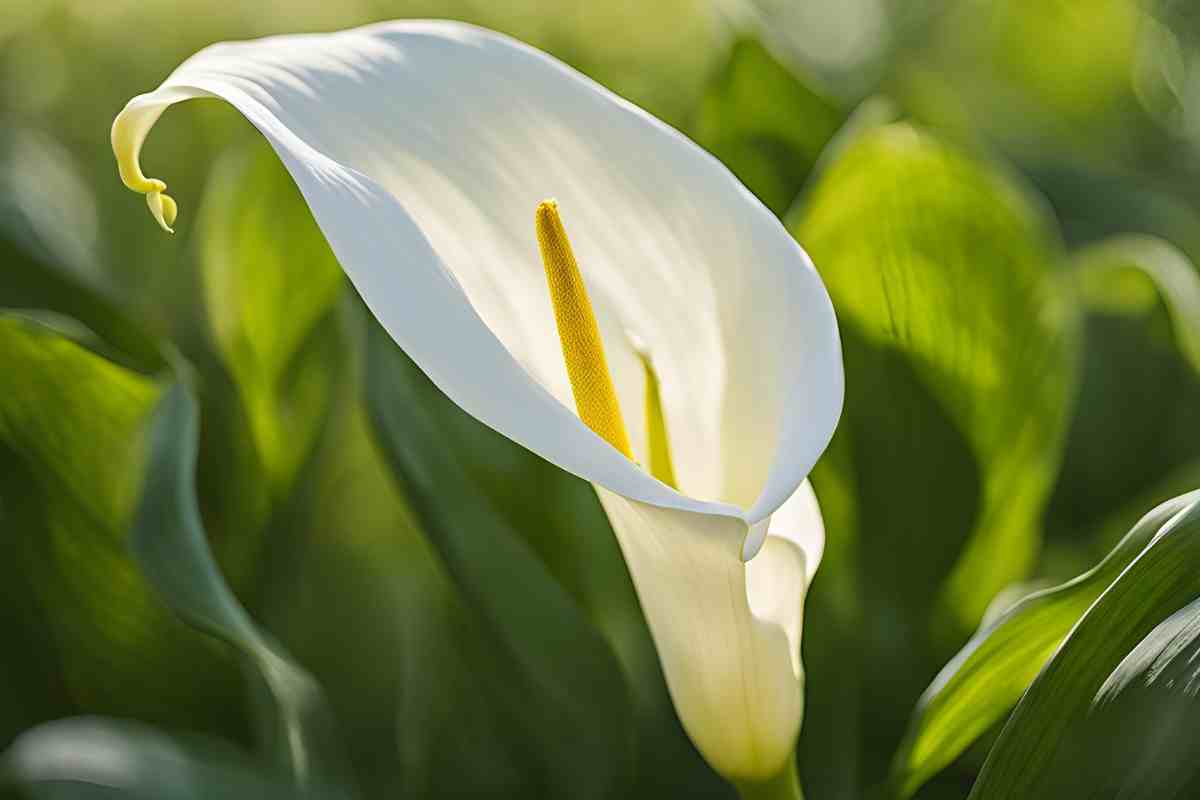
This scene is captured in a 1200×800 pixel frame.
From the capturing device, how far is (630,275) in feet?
1.00

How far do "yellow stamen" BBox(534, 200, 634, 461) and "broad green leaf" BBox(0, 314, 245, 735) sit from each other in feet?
0.34

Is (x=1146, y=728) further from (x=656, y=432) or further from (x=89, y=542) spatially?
(x=89, y=542)

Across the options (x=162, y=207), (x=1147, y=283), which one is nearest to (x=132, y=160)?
(x=162, y=207)

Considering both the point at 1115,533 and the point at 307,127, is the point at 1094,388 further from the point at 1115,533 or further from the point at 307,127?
the point at 307,127

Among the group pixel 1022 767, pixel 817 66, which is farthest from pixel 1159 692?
pixel 817 66

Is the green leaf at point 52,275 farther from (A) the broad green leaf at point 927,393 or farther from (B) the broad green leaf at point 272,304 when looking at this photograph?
(A) the broad green leaf at point 927,393

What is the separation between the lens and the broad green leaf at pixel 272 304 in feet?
1.28

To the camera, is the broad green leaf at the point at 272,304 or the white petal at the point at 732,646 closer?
the white petal at the point at 732,646

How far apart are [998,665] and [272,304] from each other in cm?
22

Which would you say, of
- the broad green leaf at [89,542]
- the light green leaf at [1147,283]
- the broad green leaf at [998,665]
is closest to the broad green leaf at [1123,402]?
the light green leaf at [1147,283]

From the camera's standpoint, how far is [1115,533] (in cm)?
39

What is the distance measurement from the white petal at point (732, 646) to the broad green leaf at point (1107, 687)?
4cm

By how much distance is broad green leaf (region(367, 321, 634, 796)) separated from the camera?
0.33 meters

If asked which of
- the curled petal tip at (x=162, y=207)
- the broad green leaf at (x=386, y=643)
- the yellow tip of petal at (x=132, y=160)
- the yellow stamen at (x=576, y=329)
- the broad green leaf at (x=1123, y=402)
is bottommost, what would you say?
the broad green leaf at (x=386, y=643)
